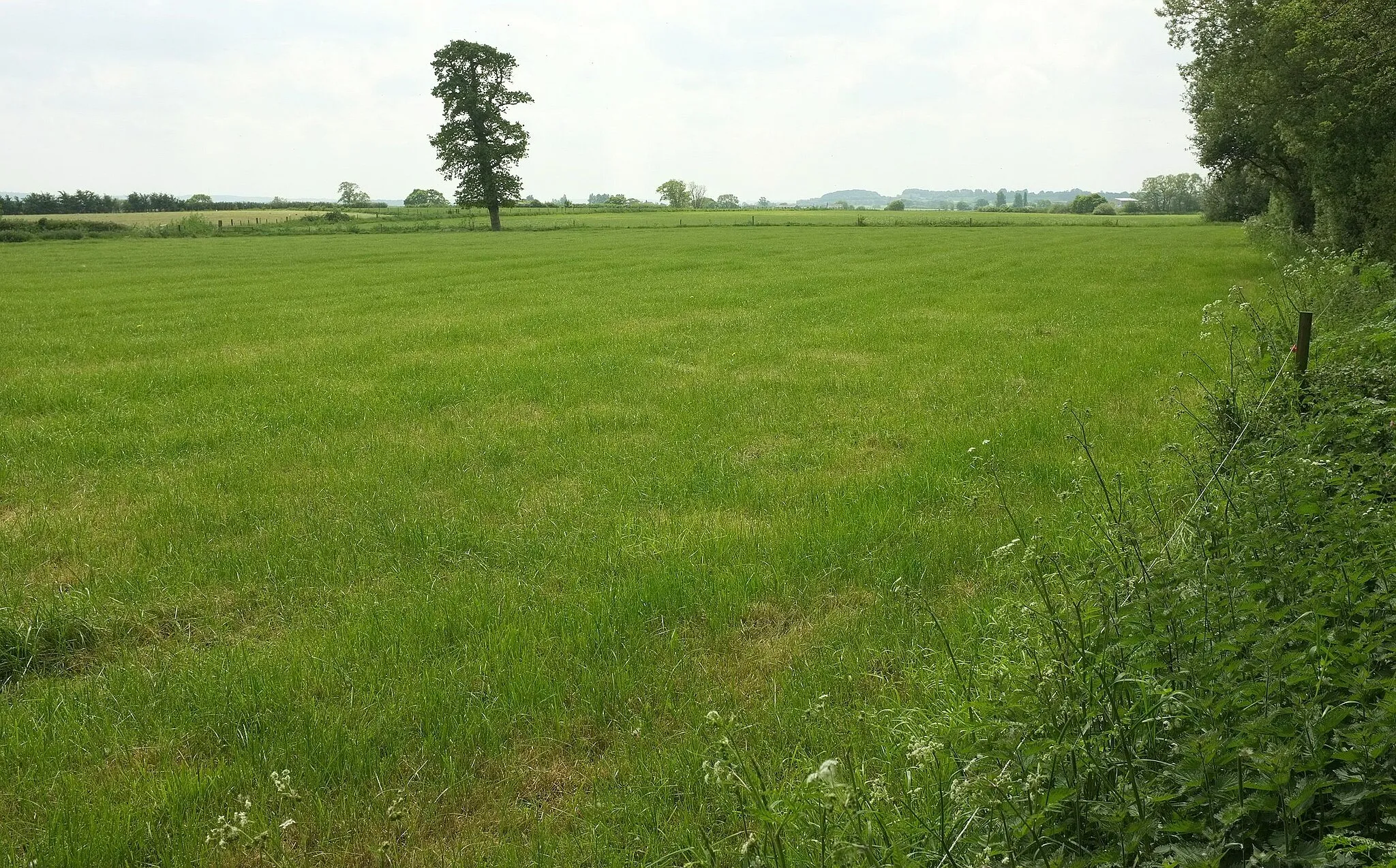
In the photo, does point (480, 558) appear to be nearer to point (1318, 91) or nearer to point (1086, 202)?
point (1318, 91)

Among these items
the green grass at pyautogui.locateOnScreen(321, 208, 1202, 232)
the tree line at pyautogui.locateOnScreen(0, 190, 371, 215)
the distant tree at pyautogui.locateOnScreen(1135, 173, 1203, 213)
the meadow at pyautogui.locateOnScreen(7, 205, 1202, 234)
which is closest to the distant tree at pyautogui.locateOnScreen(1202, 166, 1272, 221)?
the meadow at pyautogui.locateOnScreen(7, 205, 1202, 234)

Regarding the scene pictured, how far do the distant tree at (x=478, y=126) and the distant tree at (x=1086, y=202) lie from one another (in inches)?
3823

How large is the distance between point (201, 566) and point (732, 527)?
4.16m

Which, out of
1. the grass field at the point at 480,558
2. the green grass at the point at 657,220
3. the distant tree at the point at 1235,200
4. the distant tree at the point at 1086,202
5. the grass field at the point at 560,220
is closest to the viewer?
the grass field at the point at 480,558

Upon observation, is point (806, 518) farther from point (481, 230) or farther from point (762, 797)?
point (481, 230)

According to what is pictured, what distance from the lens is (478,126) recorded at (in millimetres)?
70625

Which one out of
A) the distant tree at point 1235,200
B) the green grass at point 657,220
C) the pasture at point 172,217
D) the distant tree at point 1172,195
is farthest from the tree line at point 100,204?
the distant tree at point 1172,195

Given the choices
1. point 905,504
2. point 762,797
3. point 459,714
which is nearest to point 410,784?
point 459,714

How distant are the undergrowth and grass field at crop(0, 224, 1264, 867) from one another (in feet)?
1.77

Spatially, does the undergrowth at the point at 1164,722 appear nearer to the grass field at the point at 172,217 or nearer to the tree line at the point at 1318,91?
the tree line at the point at 1318,91

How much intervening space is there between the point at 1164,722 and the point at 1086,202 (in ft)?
524

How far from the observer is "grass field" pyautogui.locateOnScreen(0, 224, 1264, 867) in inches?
159

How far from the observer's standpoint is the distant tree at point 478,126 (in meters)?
69.8

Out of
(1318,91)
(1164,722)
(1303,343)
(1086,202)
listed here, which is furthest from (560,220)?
(1086,202)
